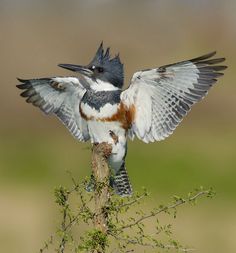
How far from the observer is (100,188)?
5270mm

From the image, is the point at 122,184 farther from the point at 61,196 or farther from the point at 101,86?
the point at 61,196

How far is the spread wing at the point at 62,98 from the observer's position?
6801 mm

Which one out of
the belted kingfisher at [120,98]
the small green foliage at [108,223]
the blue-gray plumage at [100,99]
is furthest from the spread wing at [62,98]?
the small green foliage at [108,223]

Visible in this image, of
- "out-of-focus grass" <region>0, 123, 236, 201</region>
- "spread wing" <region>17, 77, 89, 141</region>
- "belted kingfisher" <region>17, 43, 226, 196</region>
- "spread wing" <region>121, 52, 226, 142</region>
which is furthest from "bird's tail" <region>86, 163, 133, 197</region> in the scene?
"out-of-focus grass" <region>0, 123, 236, 201</region>

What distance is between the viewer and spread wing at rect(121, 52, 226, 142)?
20.8 feet

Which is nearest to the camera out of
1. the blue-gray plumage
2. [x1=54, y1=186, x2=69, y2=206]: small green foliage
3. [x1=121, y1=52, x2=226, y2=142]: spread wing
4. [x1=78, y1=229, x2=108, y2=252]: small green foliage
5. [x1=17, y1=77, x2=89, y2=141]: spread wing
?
[x1=78, y1=229, x2=108, y2=252]: small green foliage

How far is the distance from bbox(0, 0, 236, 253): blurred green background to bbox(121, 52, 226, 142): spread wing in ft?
11.4

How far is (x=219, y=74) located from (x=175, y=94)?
0.26 m

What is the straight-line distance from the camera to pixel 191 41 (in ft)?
71.1

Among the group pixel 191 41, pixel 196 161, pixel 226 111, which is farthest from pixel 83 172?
pixel 191 41

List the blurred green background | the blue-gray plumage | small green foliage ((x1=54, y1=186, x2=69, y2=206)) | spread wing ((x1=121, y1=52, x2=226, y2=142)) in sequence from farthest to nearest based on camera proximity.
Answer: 1. the blurred green background
2. the blue-gray plumage
3. spread wing ((x1=121, y1=52, x2=226, y2=142))
4. small green foliage ((x1=54, y1=186, x2=69, y2=206))

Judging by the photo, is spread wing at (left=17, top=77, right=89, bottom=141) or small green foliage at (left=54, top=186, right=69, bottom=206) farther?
spread wing at (left=17, top=77, right=89, bottom=141)

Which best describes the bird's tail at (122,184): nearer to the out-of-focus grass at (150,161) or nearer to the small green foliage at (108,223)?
the small green foliage at (108,223)

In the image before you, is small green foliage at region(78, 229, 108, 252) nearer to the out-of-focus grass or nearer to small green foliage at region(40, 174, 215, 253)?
small green foliage at region(40, 174, 215, 253)
